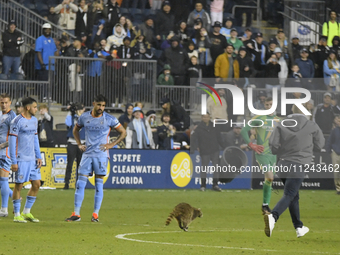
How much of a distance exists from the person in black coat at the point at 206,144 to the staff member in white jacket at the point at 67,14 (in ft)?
23.2

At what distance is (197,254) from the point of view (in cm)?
809

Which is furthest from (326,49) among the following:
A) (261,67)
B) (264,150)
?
(264,150)

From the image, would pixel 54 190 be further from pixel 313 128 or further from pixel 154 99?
pixel 313 128

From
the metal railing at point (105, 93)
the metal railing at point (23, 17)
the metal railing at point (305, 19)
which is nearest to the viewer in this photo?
the metal railing at point (105, 93)

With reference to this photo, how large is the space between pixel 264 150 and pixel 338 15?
15.9m

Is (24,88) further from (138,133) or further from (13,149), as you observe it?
(13,149)

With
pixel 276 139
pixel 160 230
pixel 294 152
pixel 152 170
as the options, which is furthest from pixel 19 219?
pixel 152 170

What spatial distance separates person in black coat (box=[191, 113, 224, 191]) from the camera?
2045cm

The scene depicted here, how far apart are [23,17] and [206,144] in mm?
8709

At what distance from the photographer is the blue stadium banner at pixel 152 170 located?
20.2 m

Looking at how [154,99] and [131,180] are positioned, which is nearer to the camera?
[131,180]

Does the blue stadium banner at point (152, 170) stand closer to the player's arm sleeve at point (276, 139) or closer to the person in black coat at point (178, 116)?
the person in black coat at point (178, 116)

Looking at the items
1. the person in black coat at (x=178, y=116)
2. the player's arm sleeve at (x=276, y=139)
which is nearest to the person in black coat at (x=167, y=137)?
the person in black coat at (x=178, y=116)

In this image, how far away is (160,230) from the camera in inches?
432
